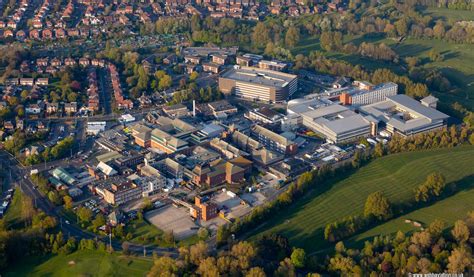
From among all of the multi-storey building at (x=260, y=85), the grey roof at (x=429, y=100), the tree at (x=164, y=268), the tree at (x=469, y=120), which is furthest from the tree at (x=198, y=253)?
the grey roof at (x=429, y=100)

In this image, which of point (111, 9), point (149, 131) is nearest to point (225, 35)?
point (111, 9)

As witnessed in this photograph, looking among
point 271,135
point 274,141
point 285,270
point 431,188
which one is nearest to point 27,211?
point 285,270

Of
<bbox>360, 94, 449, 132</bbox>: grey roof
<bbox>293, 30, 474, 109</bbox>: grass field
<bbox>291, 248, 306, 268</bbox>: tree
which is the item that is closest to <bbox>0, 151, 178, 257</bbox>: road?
<bbox>291, 248, 306, 268</bbox>: tree

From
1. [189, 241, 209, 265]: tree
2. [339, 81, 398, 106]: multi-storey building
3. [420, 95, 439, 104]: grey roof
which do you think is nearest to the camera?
[189, 241, 209, 265]: tree

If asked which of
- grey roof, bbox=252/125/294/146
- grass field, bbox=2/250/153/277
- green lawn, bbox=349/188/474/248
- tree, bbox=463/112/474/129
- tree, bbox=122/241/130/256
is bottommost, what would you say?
green lawn, bbox=349/188/474/248

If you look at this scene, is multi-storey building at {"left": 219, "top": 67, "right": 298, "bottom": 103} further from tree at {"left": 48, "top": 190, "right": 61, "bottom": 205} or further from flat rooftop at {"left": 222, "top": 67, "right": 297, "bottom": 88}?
tree at {"left": 48, "top": 190, "right": 61, "bottom": 205}

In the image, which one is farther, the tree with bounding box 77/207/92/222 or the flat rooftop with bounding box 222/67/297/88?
the flat rooftop with bounding box 222/67/297/88
